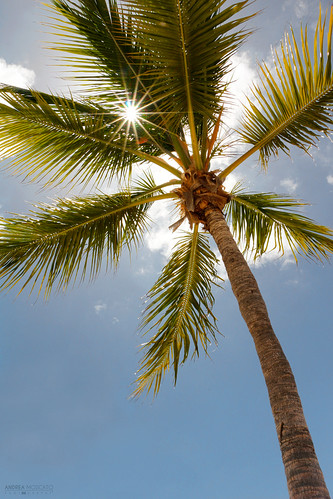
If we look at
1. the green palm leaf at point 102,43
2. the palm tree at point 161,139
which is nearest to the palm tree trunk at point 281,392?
the palm tree at point 161,139

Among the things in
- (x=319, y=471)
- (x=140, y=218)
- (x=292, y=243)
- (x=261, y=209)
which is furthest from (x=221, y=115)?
(x=319, y=471)

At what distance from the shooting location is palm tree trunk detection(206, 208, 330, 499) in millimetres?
2213

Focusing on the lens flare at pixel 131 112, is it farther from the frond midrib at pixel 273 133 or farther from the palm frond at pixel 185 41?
the frond midrib at pixel 273 133

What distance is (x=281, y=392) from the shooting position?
2656mm

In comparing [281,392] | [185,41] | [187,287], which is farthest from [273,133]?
[281,392]

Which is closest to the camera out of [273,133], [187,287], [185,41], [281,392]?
[281,392]

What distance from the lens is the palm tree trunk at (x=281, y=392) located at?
7.26 ft

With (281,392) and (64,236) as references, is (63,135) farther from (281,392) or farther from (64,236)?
(281,392)

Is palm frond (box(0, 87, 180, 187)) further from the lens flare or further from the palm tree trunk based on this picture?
the palm tree trunk

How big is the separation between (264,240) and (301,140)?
171 centimetres

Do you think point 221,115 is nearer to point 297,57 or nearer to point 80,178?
point 297,57

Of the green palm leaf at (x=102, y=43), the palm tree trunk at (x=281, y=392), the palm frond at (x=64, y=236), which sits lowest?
the palm tree trunk at (x=281, y=392)

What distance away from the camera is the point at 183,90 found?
14.3 ft

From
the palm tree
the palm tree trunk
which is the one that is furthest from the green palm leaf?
the palm tree trunk
